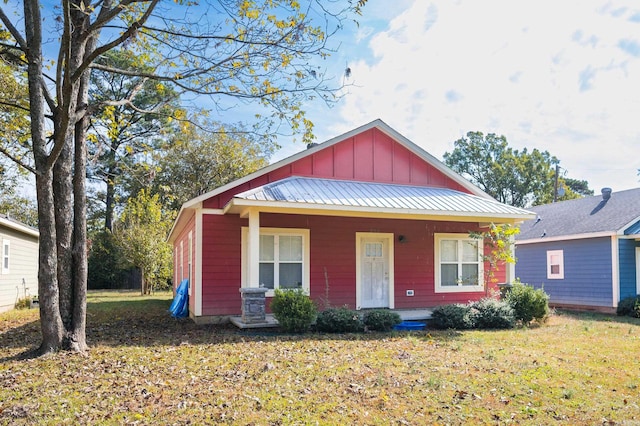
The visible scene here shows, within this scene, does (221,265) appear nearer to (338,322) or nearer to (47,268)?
(338,322)

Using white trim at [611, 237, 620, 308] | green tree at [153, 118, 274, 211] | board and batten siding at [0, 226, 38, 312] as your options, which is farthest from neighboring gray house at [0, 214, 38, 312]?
white trim at [611, 237, 620, 308]

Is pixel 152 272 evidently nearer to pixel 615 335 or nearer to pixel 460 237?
pixel 460 237

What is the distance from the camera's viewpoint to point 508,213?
11.9 metres

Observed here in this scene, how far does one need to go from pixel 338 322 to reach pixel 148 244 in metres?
16.2

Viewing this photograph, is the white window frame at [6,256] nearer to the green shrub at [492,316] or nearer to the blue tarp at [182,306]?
the blue tarp at [182,306]

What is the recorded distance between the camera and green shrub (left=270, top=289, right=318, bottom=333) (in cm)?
930

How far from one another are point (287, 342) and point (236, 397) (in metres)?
3.22

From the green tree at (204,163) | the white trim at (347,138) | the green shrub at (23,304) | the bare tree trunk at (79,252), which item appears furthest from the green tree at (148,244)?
the bare tree trunk at (79,252)

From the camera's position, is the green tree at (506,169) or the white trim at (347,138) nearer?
the white trim at (347,138)

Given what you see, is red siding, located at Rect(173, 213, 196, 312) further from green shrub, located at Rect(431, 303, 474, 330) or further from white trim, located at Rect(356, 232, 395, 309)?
green shrub, located at Rect(431, 303, 474, 330)

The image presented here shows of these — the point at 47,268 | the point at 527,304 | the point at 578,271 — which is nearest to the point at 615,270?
the point at 578,271

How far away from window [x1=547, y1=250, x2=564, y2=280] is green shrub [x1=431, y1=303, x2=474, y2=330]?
8188mm

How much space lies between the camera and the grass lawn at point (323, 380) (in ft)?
15.5

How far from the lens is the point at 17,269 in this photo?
16484 millimetres
